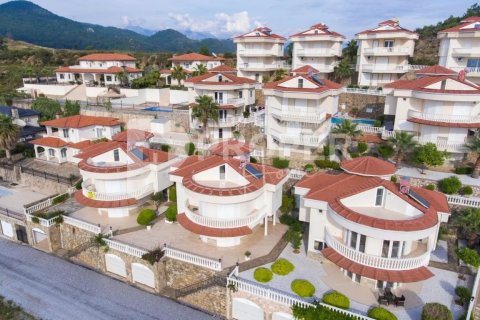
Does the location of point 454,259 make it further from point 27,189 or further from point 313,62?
point 27,189

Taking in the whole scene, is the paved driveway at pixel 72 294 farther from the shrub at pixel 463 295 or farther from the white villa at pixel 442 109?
the white villa at pixel 442 109

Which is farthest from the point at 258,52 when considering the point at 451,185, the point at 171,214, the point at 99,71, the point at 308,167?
the point at 451,185

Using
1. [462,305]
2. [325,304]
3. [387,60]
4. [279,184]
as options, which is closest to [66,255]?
[279,184]

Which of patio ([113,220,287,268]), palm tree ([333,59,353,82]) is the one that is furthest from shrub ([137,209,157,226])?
palm tree ([333,59,353,82])

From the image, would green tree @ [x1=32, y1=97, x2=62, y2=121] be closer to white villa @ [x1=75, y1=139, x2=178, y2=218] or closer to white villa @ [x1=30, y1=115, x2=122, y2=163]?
white villa @ [x1=30, y1=115, x2=122, y2=163]

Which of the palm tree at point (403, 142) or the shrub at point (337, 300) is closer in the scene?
the shrub at point (337, 300)

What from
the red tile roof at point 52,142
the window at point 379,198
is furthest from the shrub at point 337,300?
the red tile roof at point 52,142
